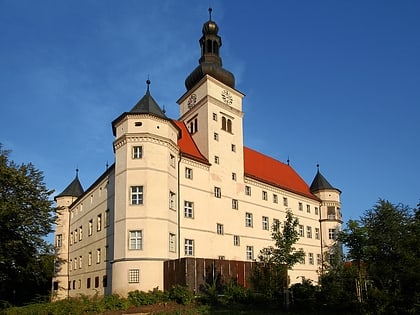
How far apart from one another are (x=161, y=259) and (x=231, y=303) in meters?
7.02

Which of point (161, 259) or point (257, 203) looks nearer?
point (161, 259)

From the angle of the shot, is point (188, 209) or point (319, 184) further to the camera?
point (319, 184)

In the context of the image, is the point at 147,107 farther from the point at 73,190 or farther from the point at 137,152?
the point at 73,190

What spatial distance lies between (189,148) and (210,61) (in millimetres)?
9776

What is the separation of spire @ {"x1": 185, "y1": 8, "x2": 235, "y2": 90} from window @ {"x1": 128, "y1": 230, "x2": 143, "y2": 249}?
16.7 metres

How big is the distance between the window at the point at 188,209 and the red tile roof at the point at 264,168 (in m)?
3.70

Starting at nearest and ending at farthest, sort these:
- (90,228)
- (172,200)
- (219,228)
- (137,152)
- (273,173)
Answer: (137,152) < (172,200) < (219,228) < (90,228) < (273,173)

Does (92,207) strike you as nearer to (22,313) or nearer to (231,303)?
(22,313)

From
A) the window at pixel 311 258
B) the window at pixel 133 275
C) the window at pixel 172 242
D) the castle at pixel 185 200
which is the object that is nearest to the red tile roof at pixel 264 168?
the castle at pixel 185 200

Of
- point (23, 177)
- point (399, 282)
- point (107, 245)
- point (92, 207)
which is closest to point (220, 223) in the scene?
point (107, 245)

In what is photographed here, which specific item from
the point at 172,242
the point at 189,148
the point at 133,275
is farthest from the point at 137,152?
the point at 133,275

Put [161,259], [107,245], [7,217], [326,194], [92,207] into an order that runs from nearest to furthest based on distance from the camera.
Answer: [161,259] < [7,217] < [107,245] < [92,207] < [326,194]

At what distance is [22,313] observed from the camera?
1092 inches

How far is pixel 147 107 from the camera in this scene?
3425 cm
